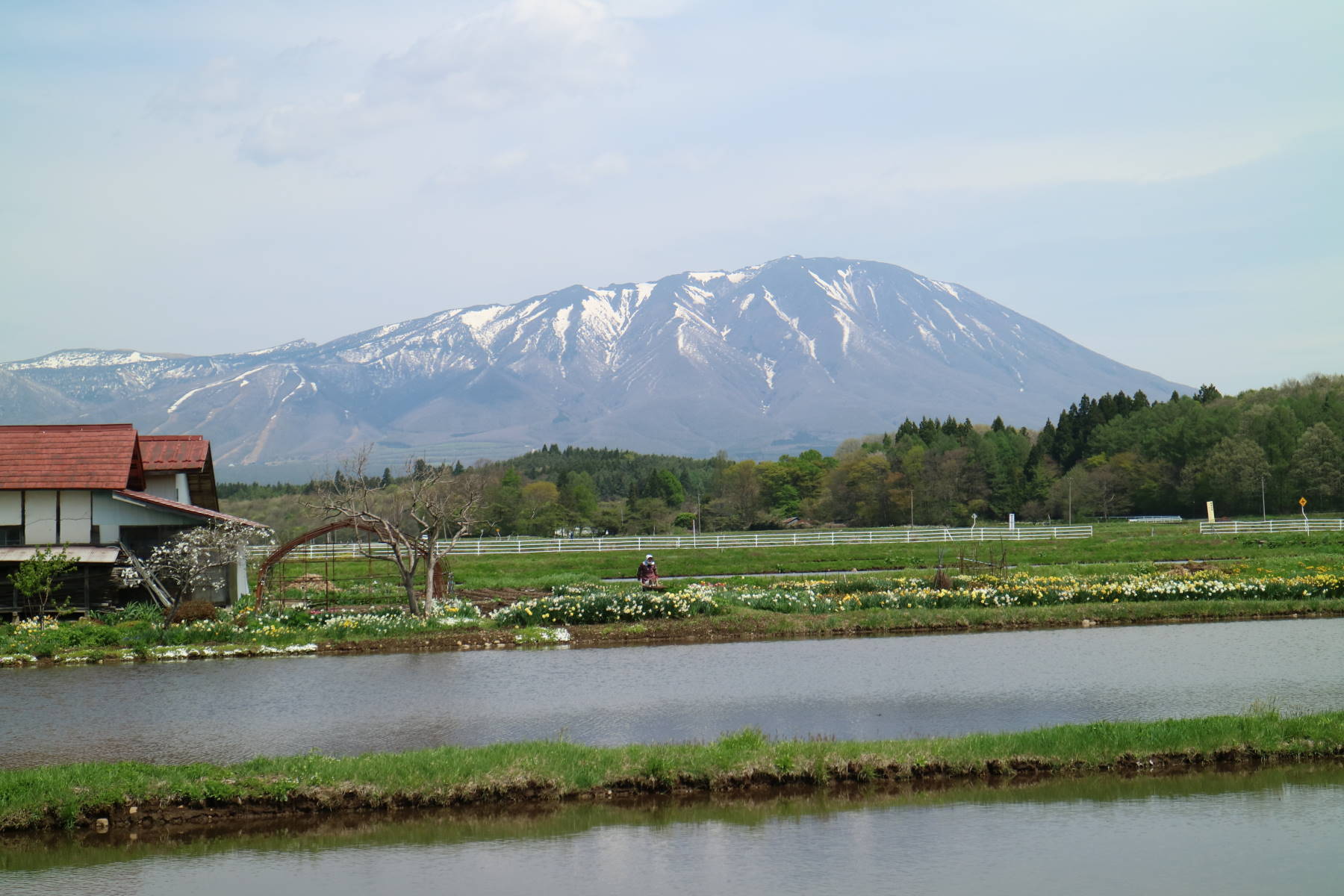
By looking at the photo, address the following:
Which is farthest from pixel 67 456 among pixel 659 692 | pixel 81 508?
pixel 659 692

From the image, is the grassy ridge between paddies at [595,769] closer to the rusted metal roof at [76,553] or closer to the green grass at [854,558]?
the rusted metal roof at [76,553]

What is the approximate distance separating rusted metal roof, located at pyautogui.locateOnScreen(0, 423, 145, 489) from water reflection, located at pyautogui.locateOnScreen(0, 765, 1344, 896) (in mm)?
20699

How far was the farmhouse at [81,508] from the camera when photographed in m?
30.1

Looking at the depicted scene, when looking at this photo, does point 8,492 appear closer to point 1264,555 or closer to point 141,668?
point 141,668

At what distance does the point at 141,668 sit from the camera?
23.3 meters

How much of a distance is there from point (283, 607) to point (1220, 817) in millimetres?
23514

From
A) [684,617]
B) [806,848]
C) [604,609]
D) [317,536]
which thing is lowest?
[806,848]

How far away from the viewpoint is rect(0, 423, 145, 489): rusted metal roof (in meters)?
30.3

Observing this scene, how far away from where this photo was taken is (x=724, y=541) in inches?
2442

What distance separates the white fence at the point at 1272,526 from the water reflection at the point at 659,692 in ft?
123

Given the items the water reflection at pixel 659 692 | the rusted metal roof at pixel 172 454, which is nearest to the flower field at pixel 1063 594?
the water reflection at pixel 659 692

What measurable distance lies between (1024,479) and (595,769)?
96.1 meters

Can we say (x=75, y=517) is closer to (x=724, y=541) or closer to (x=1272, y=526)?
(x=724, y=541)

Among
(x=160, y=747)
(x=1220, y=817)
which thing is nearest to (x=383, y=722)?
(x=160, y=747)
